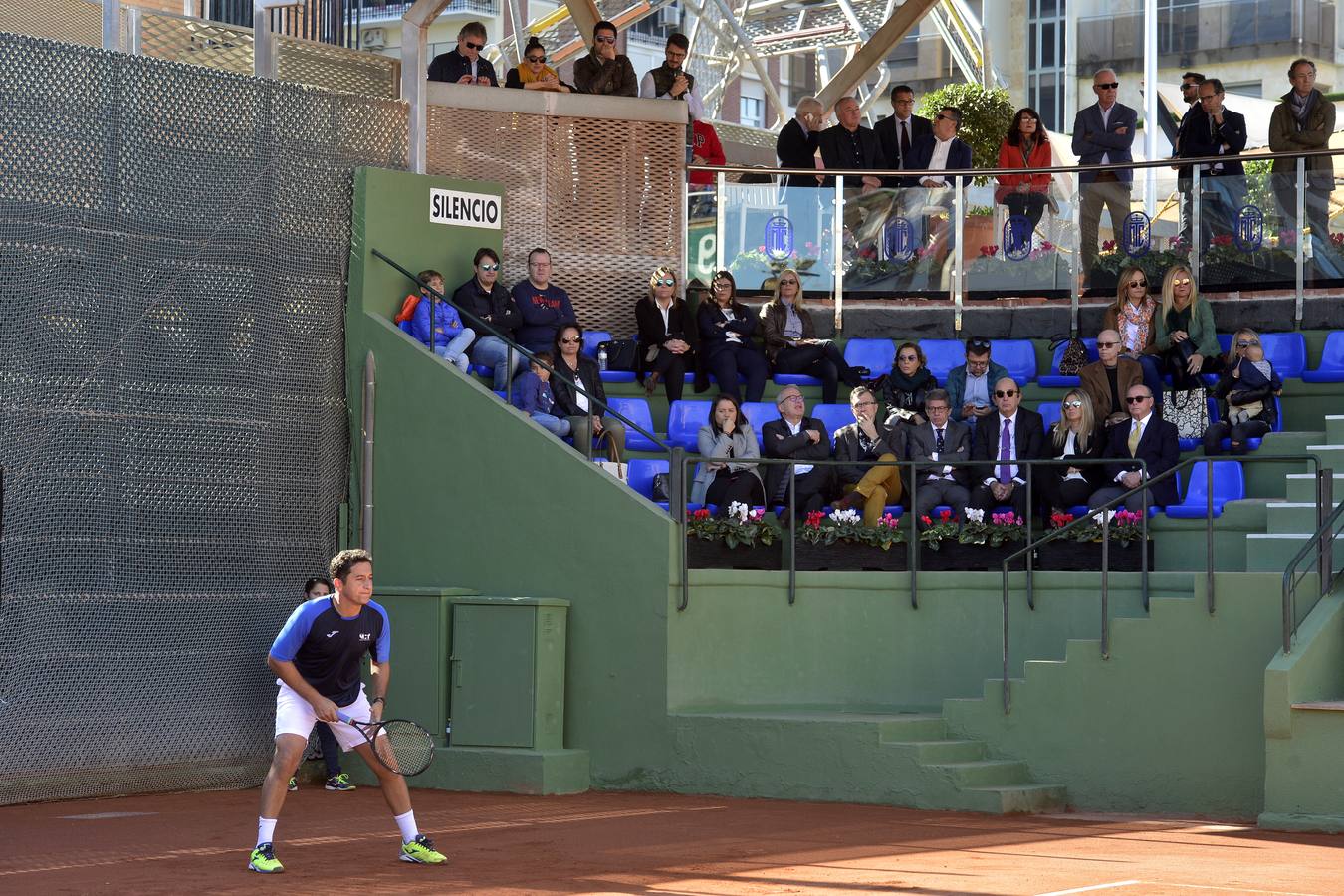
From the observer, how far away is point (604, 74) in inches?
807

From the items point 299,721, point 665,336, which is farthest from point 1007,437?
point 299,721

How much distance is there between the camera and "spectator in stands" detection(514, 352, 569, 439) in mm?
17172

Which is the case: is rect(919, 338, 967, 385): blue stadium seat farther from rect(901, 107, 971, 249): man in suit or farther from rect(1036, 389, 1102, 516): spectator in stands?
rect(1036, 389, 1102, 516): spectator in stands

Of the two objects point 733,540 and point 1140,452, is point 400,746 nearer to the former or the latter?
point 733,540

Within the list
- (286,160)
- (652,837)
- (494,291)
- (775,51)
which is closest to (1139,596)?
(652,837)

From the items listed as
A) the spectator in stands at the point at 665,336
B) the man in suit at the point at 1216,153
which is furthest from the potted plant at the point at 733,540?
the man in suit at the point at 1216,153

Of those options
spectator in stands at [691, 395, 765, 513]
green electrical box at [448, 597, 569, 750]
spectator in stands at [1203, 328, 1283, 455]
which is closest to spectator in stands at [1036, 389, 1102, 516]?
spectator in stands at [1203, 328, 1283, 455]

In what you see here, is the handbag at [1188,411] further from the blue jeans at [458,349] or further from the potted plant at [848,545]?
the blue jeans at [458,349]

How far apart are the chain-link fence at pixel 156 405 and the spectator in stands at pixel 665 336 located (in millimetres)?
2900

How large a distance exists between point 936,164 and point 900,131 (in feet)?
1.77

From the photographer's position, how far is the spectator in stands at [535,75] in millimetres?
20188

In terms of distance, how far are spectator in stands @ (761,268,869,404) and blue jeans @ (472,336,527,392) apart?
2661mm

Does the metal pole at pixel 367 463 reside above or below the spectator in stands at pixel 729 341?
below

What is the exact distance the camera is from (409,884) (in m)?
11.1
